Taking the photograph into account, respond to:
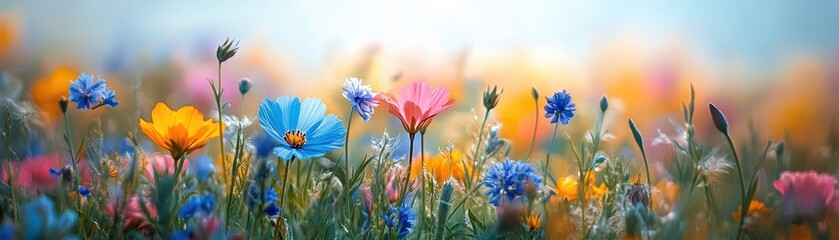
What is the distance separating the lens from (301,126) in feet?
2.54

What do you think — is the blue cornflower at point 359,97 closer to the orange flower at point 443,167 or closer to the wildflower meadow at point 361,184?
the wildflower meadow at point 361,184

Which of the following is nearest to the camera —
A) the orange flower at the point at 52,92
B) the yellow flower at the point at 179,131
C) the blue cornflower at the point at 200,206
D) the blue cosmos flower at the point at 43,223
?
the blue cosmos flower at the point at 43,223

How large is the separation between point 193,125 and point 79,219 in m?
0.13

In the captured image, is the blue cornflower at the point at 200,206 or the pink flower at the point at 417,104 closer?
the blue cornflower at the point at 200,206

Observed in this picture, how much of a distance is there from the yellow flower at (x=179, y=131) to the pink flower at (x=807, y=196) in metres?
0.50

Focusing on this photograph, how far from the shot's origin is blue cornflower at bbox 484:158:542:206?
2.57 feet

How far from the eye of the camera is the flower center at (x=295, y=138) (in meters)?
0.74

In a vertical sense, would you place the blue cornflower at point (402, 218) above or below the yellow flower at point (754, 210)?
below

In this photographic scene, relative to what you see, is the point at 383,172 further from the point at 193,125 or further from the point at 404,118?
the point at 193,125

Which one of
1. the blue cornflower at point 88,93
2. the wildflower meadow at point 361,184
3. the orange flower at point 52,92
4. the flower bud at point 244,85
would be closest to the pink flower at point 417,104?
the wildflower meadow at point 361,184

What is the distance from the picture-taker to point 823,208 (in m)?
0.81

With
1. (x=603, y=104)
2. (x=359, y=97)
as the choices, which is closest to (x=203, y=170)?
(x=359, y=97)

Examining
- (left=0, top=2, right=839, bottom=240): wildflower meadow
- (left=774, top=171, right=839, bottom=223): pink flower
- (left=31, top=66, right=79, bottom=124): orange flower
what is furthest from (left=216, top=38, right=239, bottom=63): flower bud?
(left=31, top=66, right=79, bottom=124): orange flower

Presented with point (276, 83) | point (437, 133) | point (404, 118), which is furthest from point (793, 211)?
point (276, 83)
